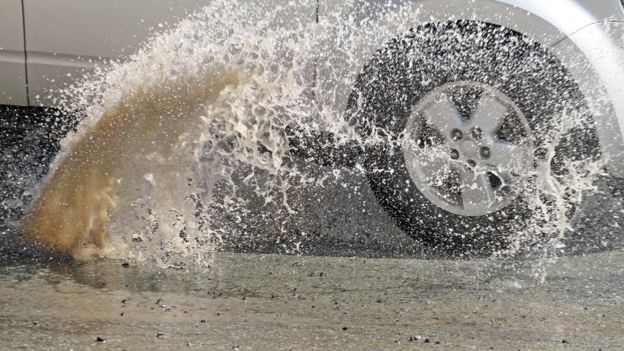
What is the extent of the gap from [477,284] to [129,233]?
1517 mm

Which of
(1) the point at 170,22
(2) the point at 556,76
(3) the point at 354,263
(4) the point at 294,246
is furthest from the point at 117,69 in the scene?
(2) the point at 556,76

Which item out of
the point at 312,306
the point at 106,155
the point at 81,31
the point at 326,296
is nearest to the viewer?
the point at 312,306

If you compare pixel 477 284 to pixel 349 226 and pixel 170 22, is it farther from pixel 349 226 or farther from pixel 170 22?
pixel 170 22

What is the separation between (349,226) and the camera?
15.0 ft

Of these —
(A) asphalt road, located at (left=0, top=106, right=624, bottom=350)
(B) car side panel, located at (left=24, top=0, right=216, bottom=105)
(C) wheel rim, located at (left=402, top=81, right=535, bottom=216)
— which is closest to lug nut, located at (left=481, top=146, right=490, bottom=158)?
(C) wheel rim, located at (left=402, top=81, right=535, bottom=216)

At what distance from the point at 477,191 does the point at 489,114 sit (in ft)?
1.16

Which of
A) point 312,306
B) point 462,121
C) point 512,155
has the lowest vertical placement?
point 312,306

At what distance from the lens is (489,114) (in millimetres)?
4070

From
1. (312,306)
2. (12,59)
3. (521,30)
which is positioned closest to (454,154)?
(521,30)

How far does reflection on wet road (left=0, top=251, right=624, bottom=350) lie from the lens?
2.94 metres

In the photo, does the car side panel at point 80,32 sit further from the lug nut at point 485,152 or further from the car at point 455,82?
the lug nut at point 485,152

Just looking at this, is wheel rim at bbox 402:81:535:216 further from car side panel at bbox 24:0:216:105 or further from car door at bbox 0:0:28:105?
car door at bbox 0:0:28:105

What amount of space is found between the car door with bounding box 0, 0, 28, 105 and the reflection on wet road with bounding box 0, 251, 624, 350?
103 cm

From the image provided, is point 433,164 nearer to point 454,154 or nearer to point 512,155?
point 454,154
